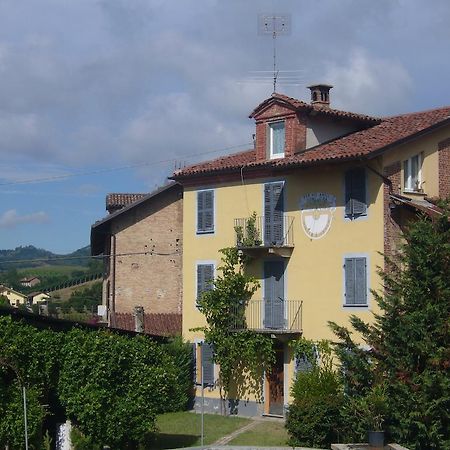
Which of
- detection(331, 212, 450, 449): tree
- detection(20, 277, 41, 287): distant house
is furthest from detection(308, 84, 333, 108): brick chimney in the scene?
detection(20, 277, 41, 287): distant house

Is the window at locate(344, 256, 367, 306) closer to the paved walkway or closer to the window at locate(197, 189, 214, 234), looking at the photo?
the paved walkway

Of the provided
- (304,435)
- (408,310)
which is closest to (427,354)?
(408,310)

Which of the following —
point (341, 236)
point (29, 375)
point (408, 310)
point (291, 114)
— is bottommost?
point (29, 375)

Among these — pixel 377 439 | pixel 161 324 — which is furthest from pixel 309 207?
pixel 377 439

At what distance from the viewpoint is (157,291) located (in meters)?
34.5

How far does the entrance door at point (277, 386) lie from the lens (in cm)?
2862

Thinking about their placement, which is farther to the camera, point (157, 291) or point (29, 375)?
point (157, 291)

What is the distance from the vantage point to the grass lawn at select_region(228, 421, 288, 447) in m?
25.0

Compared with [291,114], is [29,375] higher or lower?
lower

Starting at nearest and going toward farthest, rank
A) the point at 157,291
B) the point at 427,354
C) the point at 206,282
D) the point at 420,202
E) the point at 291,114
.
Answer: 1. the point at 427,354
2. the point at 420,202
3. the point at 291,114
4. the point at 206,282
5. the point at 157,291

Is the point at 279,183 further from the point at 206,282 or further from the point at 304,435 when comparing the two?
the point at 304,435

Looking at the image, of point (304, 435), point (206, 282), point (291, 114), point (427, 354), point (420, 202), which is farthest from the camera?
point (206, 282)

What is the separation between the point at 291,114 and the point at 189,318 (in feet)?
27.3

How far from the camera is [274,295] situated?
2852 centimetres
